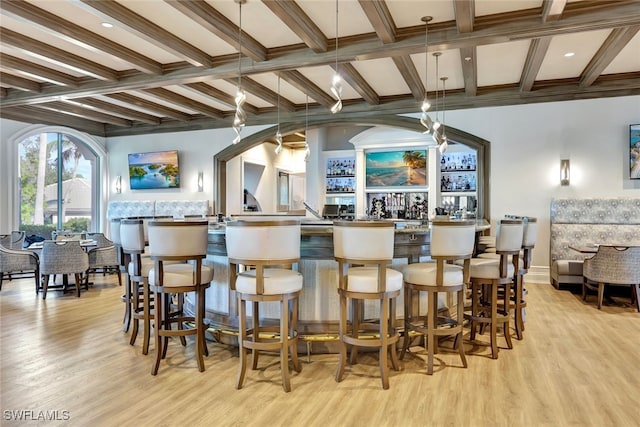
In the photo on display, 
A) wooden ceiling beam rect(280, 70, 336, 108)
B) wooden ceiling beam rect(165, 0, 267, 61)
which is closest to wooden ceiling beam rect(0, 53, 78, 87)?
wooden ceiling beam rect(165, 0, 267, 61)

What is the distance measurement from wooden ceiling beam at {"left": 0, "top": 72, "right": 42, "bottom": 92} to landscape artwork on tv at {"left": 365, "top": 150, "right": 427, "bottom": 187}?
6.18m

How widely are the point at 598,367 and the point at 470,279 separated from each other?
3.76ft

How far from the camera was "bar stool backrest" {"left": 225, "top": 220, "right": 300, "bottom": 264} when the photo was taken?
111 inches

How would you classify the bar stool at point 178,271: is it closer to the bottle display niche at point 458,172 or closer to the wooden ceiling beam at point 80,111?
the wooden ceiling beam at point 80,111

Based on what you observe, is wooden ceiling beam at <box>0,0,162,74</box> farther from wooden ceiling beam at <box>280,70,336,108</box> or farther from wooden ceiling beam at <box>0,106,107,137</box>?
wooden ceiling beam at <box>0,106,107,137</box>

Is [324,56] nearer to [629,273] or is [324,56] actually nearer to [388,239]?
[388,239]

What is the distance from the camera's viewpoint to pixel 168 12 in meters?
4.18

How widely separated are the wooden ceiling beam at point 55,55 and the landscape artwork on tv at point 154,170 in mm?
3271

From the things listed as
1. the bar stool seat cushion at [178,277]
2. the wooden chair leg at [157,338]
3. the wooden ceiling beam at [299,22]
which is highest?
the wooden ceiling beam at [299,22]

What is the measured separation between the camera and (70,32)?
4.48 metres

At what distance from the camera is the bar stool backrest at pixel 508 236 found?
11.8 ft

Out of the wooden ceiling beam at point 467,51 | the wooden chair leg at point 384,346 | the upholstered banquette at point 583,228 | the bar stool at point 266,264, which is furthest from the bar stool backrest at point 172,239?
the upholstered banquette at point 583,228

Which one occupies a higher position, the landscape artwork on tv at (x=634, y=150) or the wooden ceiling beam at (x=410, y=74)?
the wooden ceiling beam at (x=410, y=74)

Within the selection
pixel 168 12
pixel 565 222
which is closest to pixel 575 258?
pixel 565 222
